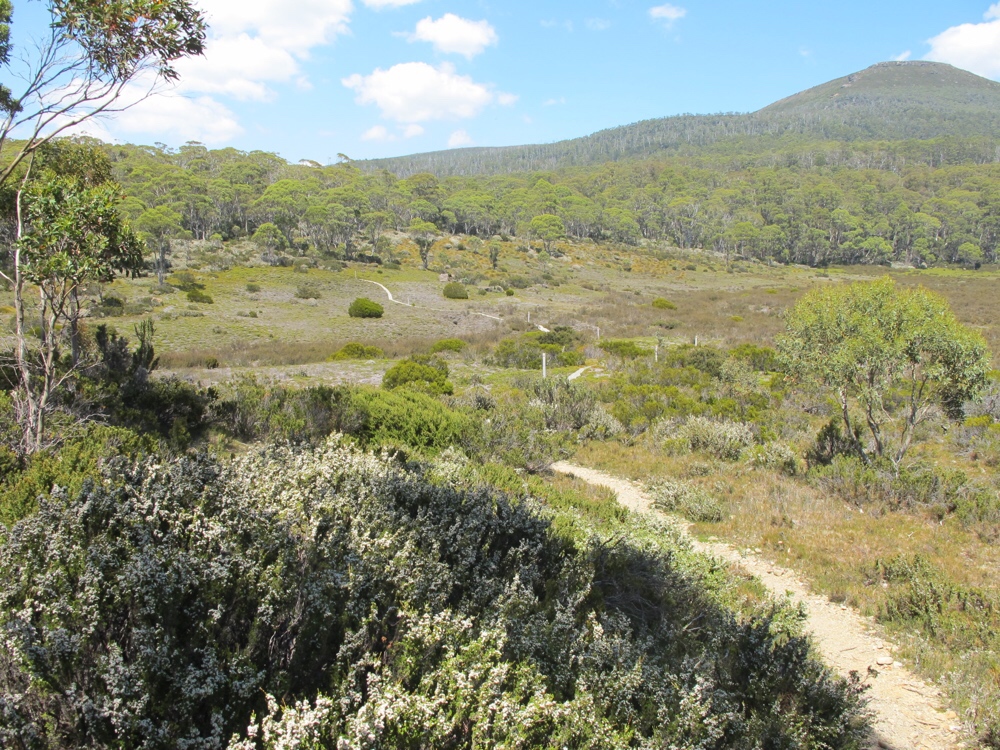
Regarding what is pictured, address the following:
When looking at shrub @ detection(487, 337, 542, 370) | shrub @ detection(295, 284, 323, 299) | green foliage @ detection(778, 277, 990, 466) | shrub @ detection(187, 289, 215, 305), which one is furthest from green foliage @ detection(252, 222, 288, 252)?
green foliage @ detection(778, 277, 990, 466)

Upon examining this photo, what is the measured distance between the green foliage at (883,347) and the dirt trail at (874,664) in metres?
3.74

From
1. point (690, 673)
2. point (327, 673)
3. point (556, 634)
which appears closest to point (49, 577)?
point (327, 673)

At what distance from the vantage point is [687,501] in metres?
7.78

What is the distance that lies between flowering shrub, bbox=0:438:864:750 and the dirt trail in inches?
32.8

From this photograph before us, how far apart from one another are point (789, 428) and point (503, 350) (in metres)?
10.7

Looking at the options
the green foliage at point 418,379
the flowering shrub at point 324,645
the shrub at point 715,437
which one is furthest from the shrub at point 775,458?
the green foliage at point 418,379

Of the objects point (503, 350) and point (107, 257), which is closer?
point (107, 257)

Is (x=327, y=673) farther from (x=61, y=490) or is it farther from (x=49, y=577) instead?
(x=61, y=490)

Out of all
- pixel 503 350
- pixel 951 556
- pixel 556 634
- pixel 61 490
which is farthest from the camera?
pixel 503 350

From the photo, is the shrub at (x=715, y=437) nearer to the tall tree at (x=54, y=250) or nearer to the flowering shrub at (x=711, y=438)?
the flowering shrub at (x=711, y=438)

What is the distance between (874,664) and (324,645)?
4.28m

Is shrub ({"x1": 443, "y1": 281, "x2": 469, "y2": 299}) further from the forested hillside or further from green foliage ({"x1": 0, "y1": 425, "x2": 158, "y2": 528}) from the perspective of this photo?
green foliage ({"x1": 0, "y1": 425, "x2": 158, "y2": 528})

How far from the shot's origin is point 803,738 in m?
2.84

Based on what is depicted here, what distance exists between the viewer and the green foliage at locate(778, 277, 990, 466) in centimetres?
847
